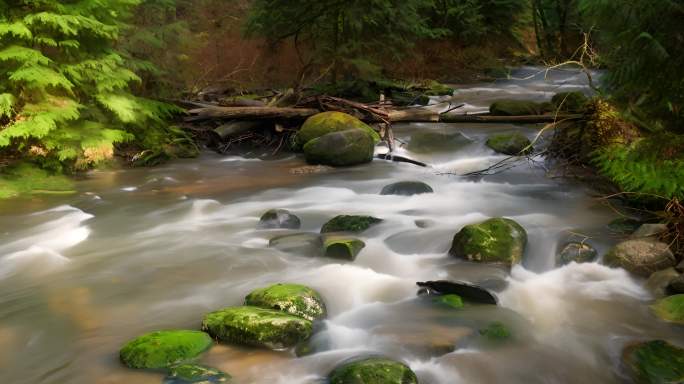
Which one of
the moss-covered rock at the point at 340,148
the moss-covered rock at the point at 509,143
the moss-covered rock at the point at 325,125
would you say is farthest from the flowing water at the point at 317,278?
the moss-covered rock at the point at 325,125

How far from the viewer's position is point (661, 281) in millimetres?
5230

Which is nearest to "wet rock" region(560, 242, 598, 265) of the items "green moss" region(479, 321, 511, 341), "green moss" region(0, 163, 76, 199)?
"green moss" region(479, 321, 511, 341)

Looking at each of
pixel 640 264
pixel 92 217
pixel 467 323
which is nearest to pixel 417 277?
pixel 467 323

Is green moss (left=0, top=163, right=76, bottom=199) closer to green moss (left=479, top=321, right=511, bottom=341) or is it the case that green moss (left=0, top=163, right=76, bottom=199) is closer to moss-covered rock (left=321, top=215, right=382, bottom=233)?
moss-covered rock (left=321, top=215, right=382, bottom=233)

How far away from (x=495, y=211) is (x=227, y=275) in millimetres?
4051

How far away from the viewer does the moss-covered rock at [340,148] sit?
1080cm

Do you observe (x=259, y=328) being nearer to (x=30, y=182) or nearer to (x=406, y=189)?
(x=406, y=189)

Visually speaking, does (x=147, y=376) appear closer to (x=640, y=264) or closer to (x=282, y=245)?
(x=282, y=245)

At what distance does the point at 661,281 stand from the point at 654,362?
1.41 metres

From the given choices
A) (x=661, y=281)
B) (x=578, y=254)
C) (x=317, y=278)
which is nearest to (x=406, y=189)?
(x=578, y=254)

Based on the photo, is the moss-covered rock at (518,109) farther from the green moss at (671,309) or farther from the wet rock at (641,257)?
the green moss at (671,309)

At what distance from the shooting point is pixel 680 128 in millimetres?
6059

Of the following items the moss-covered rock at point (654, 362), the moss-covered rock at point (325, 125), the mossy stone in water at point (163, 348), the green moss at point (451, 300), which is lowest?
the moss-covered rock at point (654, 362)

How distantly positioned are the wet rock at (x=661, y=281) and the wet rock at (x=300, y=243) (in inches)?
134
